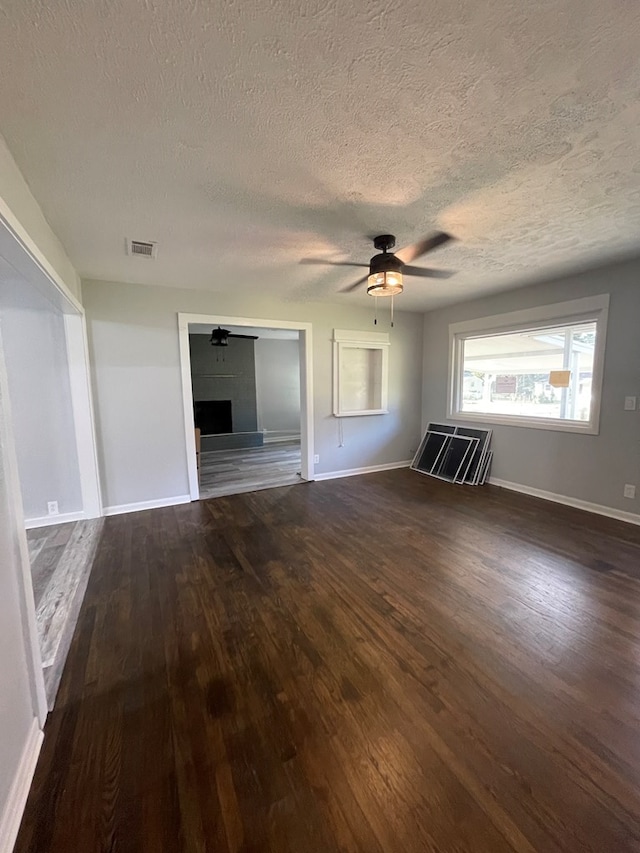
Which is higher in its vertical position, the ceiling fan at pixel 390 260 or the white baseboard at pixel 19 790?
the ceiling fan at pixel 390 260

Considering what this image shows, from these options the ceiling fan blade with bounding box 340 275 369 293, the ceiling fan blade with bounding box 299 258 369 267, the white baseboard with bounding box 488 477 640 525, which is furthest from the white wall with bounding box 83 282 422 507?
the white baseboard with bounding box 488 477 640 525

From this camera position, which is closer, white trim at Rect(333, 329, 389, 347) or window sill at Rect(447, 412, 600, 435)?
window sill at Rect(447, 412, 600, 435)

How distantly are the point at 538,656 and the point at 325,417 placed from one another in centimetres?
358

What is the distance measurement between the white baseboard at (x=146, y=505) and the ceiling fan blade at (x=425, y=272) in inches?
137

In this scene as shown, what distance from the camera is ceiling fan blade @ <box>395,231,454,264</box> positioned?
2.60 metres

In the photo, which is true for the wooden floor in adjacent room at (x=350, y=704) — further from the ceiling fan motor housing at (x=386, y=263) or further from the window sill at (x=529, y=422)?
the ceiling fan motor housing at (x=386, y=263)

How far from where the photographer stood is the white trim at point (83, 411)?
132 inches

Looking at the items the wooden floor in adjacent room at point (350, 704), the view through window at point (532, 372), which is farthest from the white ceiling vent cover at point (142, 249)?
the view through window at point (532, 372)

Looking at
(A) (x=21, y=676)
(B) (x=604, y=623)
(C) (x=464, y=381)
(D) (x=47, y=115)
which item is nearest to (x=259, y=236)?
(D) (x=47, y=115)

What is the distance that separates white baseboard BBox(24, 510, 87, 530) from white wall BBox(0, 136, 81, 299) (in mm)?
2280

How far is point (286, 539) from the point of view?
310 centimetres

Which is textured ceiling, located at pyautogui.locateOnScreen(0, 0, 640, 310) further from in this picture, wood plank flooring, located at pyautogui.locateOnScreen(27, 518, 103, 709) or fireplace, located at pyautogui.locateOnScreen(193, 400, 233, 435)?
fireplace, located at pyautogui.locateOnScreen(193, 400, 233, 435)

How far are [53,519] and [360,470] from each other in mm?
3793

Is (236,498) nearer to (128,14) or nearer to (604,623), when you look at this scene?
(604,623)
